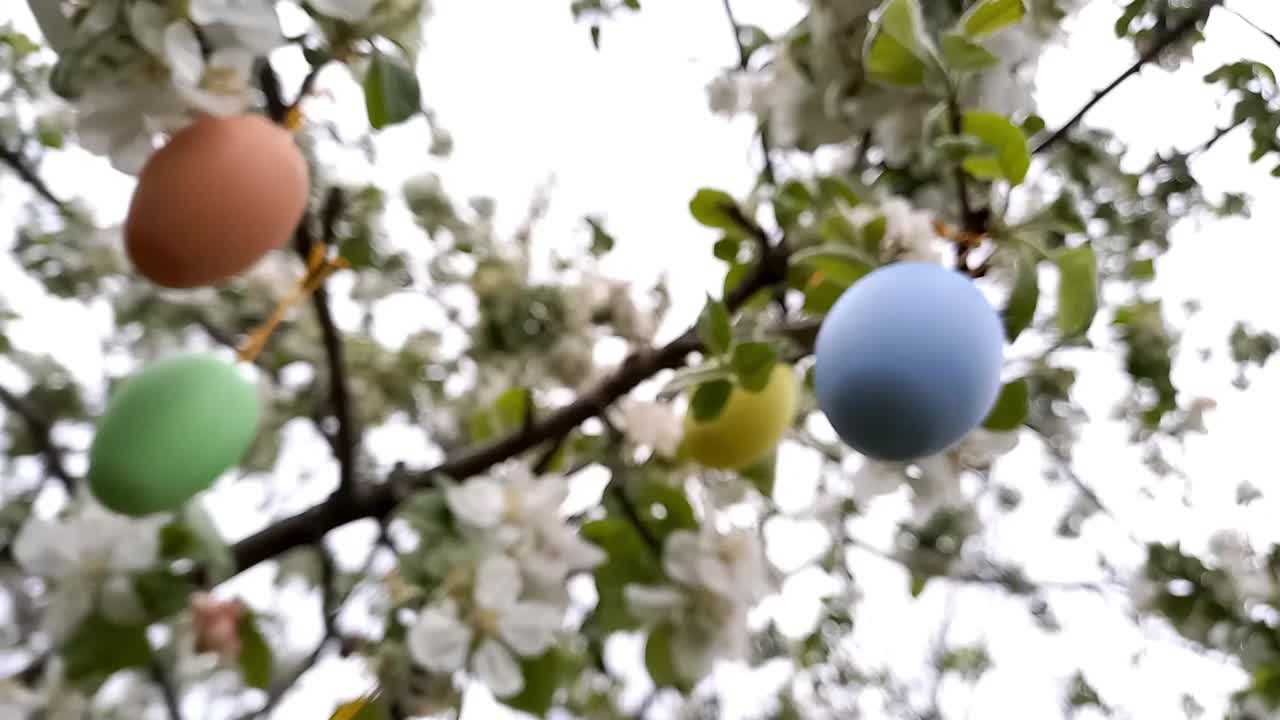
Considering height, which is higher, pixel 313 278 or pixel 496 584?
pixel 313 278

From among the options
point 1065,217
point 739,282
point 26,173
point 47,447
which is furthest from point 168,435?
point 26,173

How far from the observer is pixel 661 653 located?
20.6 inches

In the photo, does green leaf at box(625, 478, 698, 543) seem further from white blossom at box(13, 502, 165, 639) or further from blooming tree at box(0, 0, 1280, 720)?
white blossom at box(13, 502, 165, 639)

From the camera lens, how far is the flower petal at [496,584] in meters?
0.45

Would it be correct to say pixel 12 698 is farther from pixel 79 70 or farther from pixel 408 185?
pixel 408 185

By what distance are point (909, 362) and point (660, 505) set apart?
0.25 m

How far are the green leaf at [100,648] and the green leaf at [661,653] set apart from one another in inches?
10.9

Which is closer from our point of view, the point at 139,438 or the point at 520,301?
the point at 139,438

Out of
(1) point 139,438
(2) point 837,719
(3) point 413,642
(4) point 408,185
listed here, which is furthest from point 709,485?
(2) point 837,719

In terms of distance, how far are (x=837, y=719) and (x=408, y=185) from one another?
60.2 inches

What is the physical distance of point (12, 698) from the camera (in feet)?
1.72

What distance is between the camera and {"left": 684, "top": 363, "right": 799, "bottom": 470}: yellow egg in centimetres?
48

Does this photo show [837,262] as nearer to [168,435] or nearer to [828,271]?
[828,271]

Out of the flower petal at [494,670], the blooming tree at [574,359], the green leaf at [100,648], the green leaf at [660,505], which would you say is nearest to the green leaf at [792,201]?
the blooming tree at [574,359]
